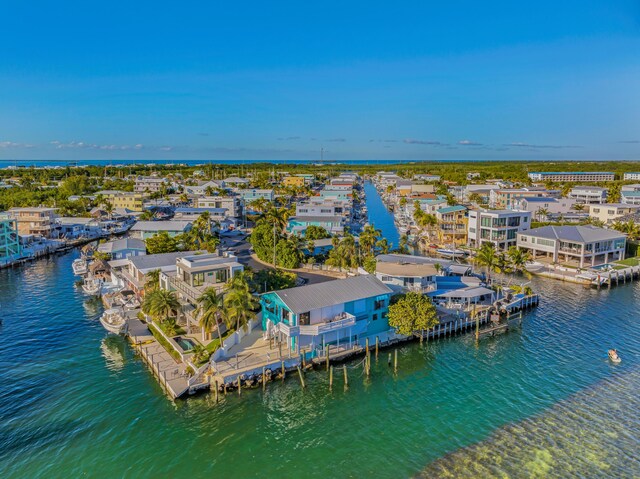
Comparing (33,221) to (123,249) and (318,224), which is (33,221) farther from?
(318,224)

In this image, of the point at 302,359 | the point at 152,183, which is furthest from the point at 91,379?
the point at 152,183

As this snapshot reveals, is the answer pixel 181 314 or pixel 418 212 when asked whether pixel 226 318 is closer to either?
pixel 181 314

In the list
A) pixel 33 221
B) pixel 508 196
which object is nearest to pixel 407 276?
pixel 33 221

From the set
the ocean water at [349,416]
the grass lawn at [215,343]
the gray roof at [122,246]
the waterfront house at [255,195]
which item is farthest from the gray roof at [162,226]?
the waterfront house at [255,195]

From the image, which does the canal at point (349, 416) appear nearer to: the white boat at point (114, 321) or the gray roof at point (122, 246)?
the white boat at point (114, 321)

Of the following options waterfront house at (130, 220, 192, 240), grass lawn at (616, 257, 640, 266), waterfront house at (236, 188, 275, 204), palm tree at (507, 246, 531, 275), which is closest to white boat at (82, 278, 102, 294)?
waterfront house at (130, 220, 192, 240)

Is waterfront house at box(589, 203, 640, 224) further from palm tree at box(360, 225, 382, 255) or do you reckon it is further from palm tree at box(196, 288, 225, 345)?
palm tree at box(196, 288, 225, 345)
